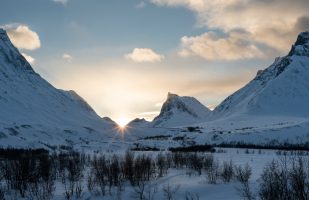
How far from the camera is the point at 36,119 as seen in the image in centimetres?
14400

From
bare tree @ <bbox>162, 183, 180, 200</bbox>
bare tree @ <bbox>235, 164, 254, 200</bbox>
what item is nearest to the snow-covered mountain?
bare tree @ <bbox>162, 183, 180, 200</bbox>

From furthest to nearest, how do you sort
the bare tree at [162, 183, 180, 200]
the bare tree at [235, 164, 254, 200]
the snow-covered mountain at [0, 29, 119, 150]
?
the snow-covered mountain at [0, 29, 119, 150], the bare tree at [162, 183, 180, 200], the bare tree at [235, 164, 254, 200]

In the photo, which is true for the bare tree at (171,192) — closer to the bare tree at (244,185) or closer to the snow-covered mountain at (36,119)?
the bare tree at (244,185)

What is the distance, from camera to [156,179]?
28.2 meters

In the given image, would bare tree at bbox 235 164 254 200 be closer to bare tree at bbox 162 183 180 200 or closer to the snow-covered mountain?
bare tree at bbox 162 183 180 200

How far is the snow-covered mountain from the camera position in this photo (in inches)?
4092

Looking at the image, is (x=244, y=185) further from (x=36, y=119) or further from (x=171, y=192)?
(x=36, y=119)

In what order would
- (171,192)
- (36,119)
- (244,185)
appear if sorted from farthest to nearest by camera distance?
(36,119) < (171,192) < (244,185)

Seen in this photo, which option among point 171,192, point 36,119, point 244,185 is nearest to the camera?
point 244,185

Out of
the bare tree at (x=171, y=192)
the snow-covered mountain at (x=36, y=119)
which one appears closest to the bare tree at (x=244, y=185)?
the bare tree at (x=171, y=192)

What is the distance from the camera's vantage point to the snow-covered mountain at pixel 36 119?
103938 millimetres

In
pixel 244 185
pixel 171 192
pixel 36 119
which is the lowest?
pixel 171 192

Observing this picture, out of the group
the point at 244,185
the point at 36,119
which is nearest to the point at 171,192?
the point at 244,185

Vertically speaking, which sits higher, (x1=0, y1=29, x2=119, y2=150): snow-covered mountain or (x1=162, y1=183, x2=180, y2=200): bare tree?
(x1=0, y1=29, x2=119, y2=150): snow-covered mountain
